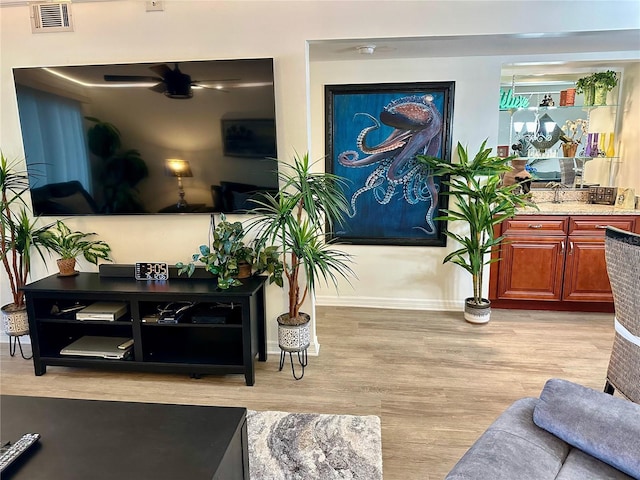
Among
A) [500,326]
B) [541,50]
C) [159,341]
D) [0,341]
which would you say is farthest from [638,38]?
Answer: [0,341]

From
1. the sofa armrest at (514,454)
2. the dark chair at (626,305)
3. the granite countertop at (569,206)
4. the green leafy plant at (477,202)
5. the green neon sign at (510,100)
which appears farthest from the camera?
the green neon sign at (510,100)

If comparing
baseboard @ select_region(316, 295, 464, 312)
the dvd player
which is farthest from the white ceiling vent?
baseboard @ select_region(316, 295, 464, 312)

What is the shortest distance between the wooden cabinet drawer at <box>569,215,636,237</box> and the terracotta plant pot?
154 inches

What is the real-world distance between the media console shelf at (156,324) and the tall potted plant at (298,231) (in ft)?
0.75

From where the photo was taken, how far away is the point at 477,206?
3.33 meters

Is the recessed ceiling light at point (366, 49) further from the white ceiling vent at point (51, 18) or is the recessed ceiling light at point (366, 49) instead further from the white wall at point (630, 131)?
the white wall at point (630, 131)

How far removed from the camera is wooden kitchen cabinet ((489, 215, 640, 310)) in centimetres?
363

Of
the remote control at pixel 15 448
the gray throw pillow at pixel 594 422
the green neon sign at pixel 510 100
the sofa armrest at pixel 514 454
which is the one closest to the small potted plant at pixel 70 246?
the remote control at pixel 15 448

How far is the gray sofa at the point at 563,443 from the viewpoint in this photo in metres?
1.17

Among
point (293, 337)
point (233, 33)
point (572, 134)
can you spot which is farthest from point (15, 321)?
point (572, 134)

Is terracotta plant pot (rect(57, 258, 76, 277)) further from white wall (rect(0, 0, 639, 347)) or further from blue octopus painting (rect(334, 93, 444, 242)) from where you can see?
blue octopus painting (rect(334, 93, 444, 242))

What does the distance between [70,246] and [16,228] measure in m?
0.37

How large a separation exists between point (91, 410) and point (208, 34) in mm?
2260

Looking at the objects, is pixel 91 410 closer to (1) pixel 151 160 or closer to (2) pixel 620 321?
(1) pixel 151 160
